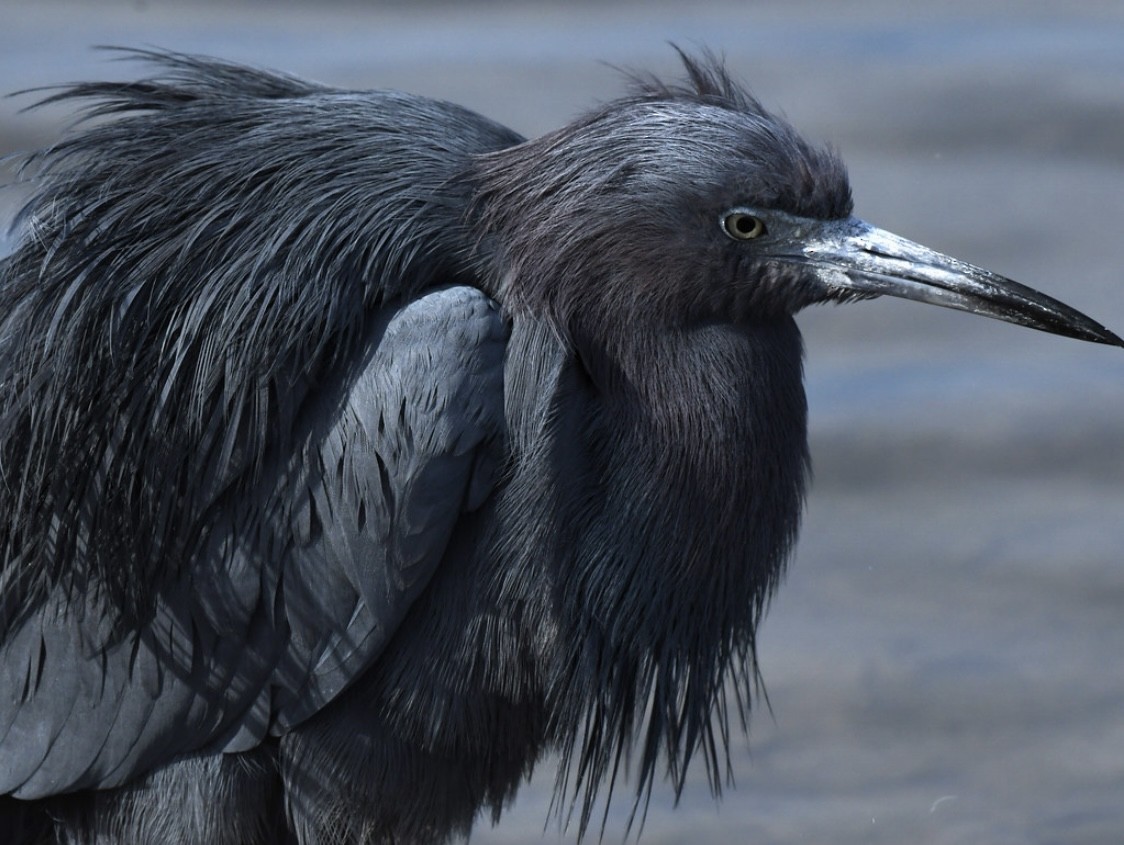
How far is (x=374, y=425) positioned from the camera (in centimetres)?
352

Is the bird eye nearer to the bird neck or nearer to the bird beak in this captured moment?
the bird beak

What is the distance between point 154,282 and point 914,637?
99.7 inches

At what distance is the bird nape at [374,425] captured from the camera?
355 cm

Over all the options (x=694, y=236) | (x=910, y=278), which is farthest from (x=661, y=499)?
(x=910, y=278)

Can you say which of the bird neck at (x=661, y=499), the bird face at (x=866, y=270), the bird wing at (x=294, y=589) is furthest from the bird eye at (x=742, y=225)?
the bird wing at (x=294, y=589)

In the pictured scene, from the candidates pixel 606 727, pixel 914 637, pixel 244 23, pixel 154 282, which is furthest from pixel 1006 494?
pixel 244 23

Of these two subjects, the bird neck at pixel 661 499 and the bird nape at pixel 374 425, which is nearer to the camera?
the bird nape at pixel 374 425

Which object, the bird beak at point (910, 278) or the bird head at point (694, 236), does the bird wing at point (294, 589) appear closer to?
the bird head at point (694, 236)

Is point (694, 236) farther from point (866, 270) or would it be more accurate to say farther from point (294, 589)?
point (294, 589)

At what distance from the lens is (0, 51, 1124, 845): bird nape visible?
3.55 meters

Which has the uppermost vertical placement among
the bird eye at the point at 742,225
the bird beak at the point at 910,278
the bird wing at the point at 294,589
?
the bird eye at the point at 742,225

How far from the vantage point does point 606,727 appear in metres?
3.96

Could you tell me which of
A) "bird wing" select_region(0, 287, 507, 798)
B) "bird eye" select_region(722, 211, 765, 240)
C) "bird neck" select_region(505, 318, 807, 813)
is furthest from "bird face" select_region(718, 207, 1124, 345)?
"bird wing" select_region(0, 287, 507, 798)

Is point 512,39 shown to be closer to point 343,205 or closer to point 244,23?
point 244,23
